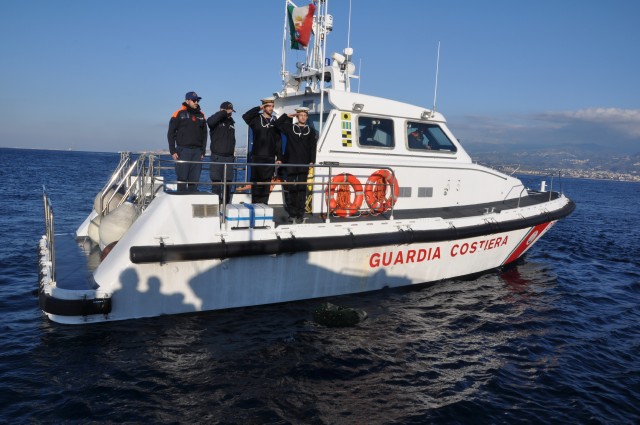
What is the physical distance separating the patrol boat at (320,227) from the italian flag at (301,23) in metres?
0.09

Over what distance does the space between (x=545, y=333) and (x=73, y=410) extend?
5.72 meters

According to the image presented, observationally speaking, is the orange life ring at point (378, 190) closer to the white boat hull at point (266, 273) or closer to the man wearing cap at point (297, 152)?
the white boat hull at point (266, 273)

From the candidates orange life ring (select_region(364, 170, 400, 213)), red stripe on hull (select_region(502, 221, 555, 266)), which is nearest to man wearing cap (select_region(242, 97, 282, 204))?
orange life ring (select_region(364, 170, 400, 213))

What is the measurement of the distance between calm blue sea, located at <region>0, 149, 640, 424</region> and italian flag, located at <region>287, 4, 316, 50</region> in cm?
455

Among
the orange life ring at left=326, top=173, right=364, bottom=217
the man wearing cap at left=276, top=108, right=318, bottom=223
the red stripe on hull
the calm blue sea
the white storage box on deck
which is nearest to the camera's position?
the calm blue sea

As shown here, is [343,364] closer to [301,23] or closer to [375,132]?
[375,132]

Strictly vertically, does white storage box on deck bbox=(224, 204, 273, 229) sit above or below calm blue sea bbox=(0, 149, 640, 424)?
above

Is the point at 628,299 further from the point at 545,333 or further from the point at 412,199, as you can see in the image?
the point at 412,199

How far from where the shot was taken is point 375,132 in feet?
25.1

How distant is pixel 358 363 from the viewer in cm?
501

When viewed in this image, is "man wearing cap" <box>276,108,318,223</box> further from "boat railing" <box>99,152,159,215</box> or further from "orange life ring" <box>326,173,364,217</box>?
"boat railing" <box>99,152,159,215</box>

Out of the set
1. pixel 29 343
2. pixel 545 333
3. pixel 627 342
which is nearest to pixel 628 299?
pixel 627 342

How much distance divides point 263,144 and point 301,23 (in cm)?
274

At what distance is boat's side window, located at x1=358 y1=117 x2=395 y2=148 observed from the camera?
7.50m
